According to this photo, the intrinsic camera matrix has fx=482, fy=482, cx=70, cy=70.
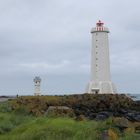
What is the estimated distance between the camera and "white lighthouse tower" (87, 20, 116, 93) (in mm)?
31969

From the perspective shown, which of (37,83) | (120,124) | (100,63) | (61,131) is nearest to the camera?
(61,131)

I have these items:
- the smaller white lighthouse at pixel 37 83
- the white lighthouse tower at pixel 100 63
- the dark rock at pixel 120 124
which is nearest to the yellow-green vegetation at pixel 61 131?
the dark rock at pixel 120 124

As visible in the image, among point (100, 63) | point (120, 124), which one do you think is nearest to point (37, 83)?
point (100, 63)

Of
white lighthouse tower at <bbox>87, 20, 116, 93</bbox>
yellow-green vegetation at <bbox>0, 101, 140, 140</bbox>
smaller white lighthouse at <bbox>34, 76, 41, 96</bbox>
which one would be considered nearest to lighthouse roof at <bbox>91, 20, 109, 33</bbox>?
white lighthouse tower at <bbox>87, 20, 116, 93</bbox>

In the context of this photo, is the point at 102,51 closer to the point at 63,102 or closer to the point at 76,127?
the point at 63,102

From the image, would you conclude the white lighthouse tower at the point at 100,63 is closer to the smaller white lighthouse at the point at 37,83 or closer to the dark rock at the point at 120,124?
the smaller white lighthouse at the point at 37,83

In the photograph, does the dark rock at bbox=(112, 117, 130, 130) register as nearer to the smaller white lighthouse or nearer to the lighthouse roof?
the smaller white lighthouse

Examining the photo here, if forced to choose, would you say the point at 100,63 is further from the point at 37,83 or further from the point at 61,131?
the point at 61,131

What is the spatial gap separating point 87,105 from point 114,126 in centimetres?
827

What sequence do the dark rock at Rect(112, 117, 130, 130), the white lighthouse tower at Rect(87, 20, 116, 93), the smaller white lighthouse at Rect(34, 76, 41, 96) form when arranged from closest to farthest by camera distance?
the dark rock at Rect(112, 117, 130, 130)
the smaller white lighthouse at Rect(34, 76, 41, 96)
the white lighthouse tower at Rect(87, 20, 116, 93)

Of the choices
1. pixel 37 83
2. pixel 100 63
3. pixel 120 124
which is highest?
pixel 100 63

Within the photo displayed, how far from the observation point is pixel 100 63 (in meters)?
32.8

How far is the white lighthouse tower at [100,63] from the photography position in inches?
1259

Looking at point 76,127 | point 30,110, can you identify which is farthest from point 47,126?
point 30,110
